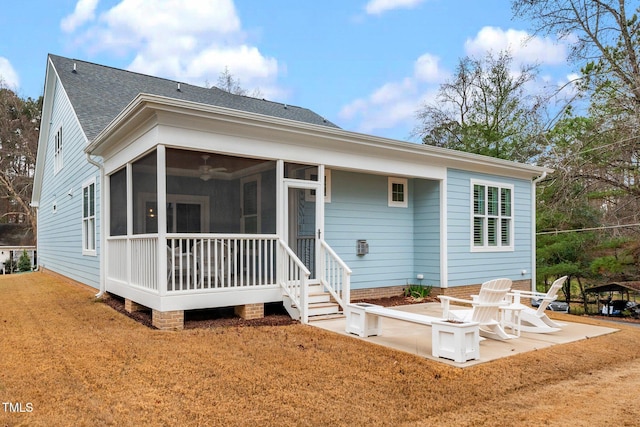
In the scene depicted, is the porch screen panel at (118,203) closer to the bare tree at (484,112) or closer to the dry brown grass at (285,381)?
the dry brown grass at (285,381)

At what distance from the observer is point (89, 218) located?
10.1 metres

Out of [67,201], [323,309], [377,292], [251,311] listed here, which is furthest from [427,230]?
[67,201]

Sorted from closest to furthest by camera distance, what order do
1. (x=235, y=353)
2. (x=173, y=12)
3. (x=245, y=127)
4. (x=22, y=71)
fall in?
(x=235, y=353) < (x=245, y=127) < (x=173, y=12) < (x=22, y=71)

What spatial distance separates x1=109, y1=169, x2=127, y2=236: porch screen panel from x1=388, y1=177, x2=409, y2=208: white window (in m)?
5.24

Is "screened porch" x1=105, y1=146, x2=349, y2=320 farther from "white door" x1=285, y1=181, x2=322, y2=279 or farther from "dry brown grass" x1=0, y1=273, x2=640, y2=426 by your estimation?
"dry brown grass" x1=0, y1=273, x2=640, y2=426

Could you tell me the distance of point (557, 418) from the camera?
3359 mm

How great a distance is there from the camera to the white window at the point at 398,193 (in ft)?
31.4

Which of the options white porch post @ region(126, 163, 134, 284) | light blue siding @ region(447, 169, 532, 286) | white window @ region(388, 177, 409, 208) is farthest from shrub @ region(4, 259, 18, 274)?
light blue siding @ region(447, 169, 532, 286)

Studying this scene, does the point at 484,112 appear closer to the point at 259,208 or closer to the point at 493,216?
the point at 493,216

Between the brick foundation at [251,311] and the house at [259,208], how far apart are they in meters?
0.02

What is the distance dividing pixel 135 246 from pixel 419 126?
67.9 ft

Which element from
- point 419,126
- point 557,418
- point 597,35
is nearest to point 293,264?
point 557,418

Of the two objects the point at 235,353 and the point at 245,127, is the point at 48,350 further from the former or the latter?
the point at 245,127

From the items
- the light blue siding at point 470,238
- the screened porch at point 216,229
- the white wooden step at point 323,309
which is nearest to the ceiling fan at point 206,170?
the screened porch at point 216,229
